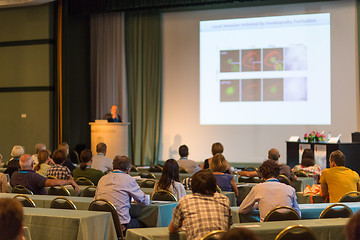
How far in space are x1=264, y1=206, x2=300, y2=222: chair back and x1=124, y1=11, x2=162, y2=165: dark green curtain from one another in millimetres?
9511

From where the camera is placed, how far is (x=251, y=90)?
12.2 metres

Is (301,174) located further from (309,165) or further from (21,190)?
(21,190)

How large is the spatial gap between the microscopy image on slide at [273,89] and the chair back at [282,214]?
825 centimetres

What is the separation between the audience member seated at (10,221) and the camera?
226 centimetres

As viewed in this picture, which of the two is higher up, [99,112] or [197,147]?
[99,112]

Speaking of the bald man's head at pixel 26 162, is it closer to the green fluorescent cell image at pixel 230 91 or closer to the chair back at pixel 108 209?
the chair back at pixel 108 209

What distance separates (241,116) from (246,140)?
0.65 meters

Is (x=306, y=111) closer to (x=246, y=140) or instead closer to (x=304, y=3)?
(x=246, y=140)

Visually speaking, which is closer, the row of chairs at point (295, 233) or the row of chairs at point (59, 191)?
the row of chairs at point (295, 233)

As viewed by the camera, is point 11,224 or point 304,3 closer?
point 11,224

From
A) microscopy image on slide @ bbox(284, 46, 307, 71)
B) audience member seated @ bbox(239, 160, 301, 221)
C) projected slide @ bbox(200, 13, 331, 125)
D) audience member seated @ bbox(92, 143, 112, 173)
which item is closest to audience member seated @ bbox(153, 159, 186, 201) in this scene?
audience member seated @ bbox(239, 160, 301, 221)

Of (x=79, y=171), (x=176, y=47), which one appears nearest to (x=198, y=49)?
(x=176, y=47)

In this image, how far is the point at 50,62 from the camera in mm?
13133

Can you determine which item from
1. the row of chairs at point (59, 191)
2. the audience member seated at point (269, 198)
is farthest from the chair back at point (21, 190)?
the audience member seated at point (269, 198)
